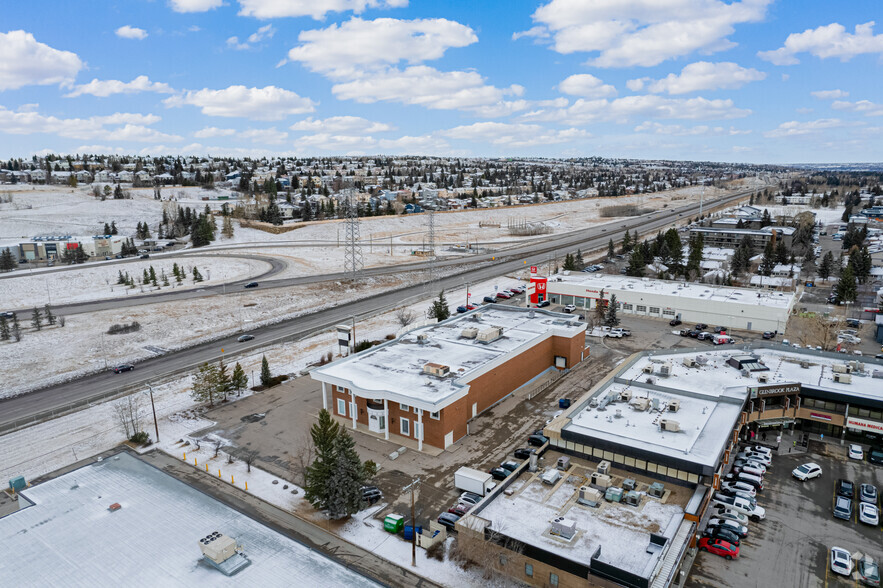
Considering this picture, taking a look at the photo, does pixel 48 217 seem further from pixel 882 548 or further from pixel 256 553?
pixel 882 548

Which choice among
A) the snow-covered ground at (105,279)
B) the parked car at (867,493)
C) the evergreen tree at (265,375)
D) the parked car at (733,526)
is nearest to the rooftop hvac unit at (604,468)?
the parked car at (733,526)

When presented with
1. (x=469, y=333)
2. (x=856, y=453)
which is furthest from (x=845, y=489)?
(x=469, y=333)

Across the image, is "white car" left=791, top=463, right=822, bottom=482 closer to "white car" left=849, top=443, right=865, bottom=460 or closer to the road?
"white car" left=849, top=443, right=865, bottom=460

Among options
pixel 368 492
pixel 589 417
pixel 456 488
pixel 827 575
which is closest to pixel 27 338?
pixel 368 492

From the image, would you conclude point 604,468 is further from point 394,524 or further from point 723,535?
point 394,524

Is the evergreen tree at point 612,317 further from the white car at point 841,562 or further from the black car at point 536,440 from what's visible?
the white car at point 841,562

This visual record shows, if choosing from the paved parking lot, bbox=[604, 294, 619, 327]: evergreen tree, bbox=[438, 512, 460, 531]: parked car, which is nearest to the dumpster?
bbox=[438, 512, 460, 531]: parked car
